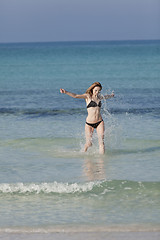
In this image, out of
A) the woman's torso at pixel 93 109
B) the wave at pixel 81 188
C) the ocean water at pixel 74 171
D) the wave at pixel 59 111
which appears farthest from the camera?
the wave at pixel 59 111

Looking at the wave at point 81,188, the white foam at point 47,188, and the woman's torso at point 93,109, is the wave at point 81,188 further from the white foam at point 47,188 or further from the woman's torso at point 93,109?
the woman's torso at point 93,109

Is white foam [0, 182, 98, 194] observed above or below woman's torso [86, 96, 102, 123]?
below

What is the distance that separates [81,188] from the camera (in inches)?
342

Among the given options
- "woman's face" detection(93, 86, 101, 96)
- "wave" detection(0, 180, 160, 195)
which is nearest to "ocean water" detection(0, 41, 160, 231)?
"wave" detection(0, 180, 160, 195)

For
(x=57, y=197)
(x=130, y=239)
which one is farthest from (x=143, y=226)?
(x=57, y=197)

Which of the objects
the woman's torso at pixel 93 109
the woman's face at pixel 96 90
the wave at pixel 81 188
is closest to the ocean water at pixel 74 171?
the wave at pixel 81 188

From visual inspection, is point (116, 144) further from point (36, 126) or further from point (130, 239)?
point (130, 239)

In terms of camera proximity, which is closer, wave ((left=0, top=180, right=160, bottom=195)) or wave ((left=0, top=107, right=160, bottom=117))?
wave ((left=0, top=180, right=160, bottom=195))

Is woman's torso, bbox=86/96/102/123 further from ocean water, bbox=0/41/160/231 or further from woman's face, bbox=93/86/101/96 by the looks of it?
ocean water, bbox=0/41/160/231

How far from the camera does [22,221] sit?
286 inches

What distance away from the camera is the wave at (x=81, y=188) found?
8625 millimetres

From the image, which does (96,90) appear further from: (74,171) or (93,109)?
(74,171)

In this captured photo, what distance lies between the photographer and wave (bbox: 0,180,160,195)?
8.62m

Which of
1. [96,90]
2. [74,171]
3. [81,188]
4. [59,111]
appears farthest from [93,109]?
[59,111]
